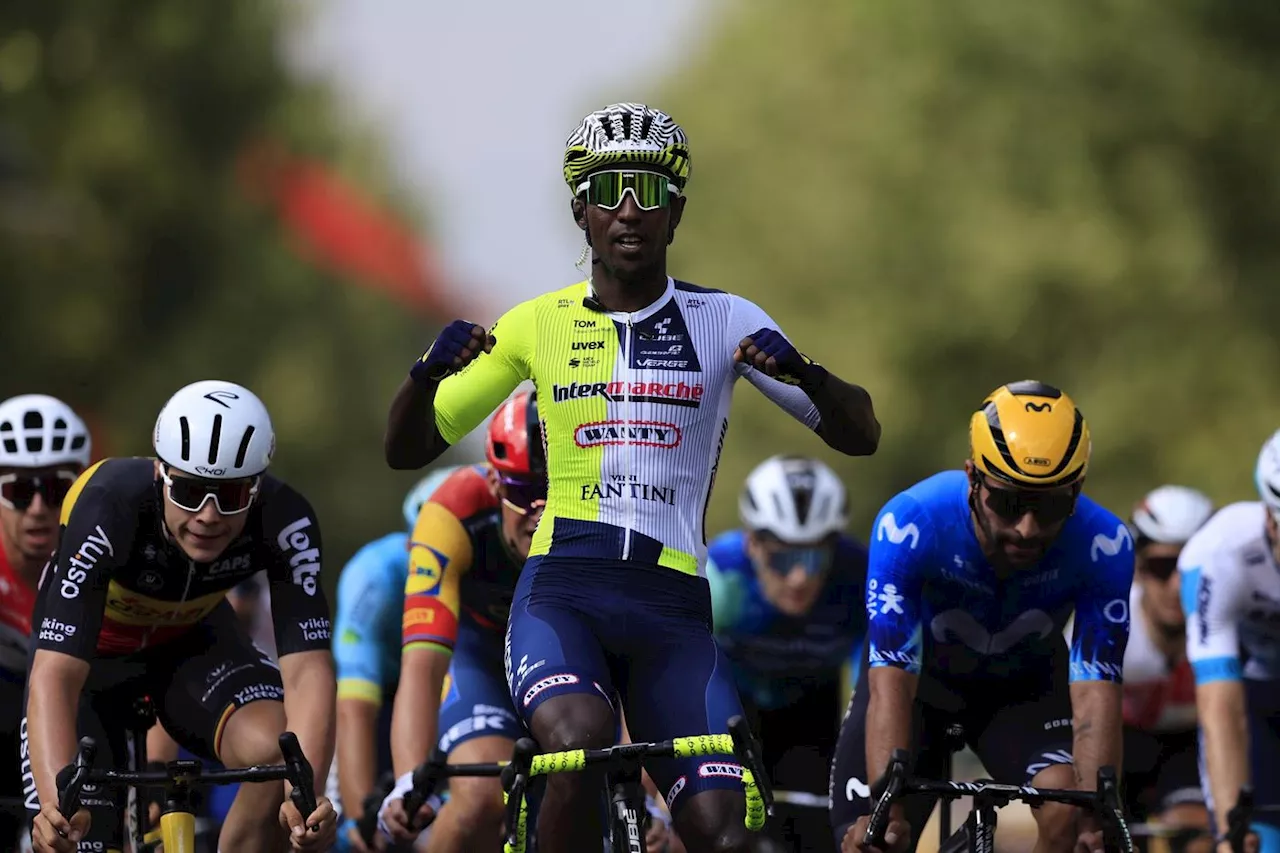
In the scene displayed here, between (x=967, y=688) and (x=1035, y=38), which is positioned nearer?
(x=967, y=688)

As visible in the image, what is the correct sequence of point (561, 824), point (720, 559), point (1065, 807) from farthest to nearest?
1. point (720, 559)
2. point (1065, 807)
3. point (561, 824)

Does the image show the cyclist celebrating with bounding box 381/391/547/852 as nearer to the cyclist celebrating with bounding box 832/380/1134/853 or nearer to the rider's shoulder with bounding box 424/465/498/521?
the rider's shoulder with bounding box 424/465/498/521

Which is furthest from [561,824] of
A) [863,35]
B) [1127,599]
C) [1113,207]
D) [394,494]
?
[394,494]

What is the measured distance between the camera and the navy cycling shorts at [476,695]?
9.08 metres

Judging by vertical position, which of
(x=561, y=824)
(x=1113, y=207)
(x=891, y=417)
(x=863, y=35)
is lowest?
(x=561, y=824)

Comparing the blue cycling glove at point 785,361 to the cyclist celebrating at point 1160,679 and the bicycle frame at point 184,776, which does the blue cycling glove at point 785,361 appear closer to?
the bicycle frame at point 184,776

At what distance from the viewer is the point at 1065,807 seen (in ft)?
23.7

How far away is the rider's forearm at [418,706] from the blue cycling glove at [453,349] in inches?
112

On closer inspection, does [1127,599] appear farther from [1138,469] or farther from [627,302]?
[1138,469]

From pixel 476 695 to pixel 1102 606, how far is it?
3.04 meters

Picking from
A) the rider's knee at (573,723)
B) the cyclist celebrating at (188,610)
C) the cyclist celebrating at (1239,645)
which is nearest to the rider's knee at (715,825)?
the rider's knee at (573,723)

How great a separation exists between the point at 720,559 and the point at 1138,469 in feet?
43.9

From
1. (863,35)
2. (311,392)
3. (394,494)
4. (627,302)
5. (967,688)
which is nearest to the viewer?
(627,302)

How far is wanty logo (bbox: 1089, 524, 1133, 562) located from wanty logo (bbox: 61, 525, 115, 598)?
140 inches
